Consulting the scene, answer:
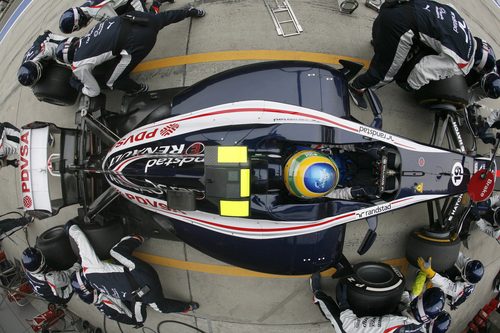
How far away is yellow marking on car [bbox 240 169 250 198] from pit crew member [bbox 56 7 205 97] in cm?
219

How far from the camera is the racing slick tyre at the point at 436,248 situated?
4.14m

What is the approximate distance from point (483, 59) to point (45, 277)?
6.60 metres

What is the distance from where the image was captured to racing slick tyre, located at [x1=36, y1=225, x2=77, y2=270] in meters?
4.40

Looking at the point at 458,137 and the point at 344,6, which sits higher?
the point at 344,6

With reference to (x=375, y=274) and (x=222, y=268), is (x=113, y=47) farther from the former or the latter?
(x=375, y=274)

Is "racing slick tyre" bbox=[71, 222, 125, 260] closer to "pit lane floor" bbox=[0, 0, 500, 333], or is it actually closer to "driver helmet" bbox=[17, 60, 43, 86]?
"pit lane floor" bbox=[0, 0, 500, 333]

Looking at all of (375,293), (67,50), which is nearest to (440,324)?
(375,293)

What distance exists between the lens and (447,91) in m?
3.94

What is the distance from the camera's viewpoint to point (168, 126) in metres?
3.44

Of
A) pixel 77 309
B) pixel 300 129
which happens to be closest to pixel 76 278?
pixel 77 309

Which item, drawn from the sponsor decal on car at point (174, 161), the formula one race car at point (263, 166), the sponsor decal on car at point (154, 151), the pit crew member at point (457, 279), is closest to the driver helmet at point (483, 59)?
the formula one race car at point (263, 166)

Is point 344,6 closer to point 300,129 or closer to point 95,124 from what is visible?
point 300,129

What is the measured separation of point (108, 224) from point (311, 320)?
128 inches

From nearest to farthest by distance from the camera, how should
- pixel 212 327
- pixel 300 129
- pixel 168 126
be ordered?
1. pixel 300 129
2. pixel 168 126
3. pixel 212 327
